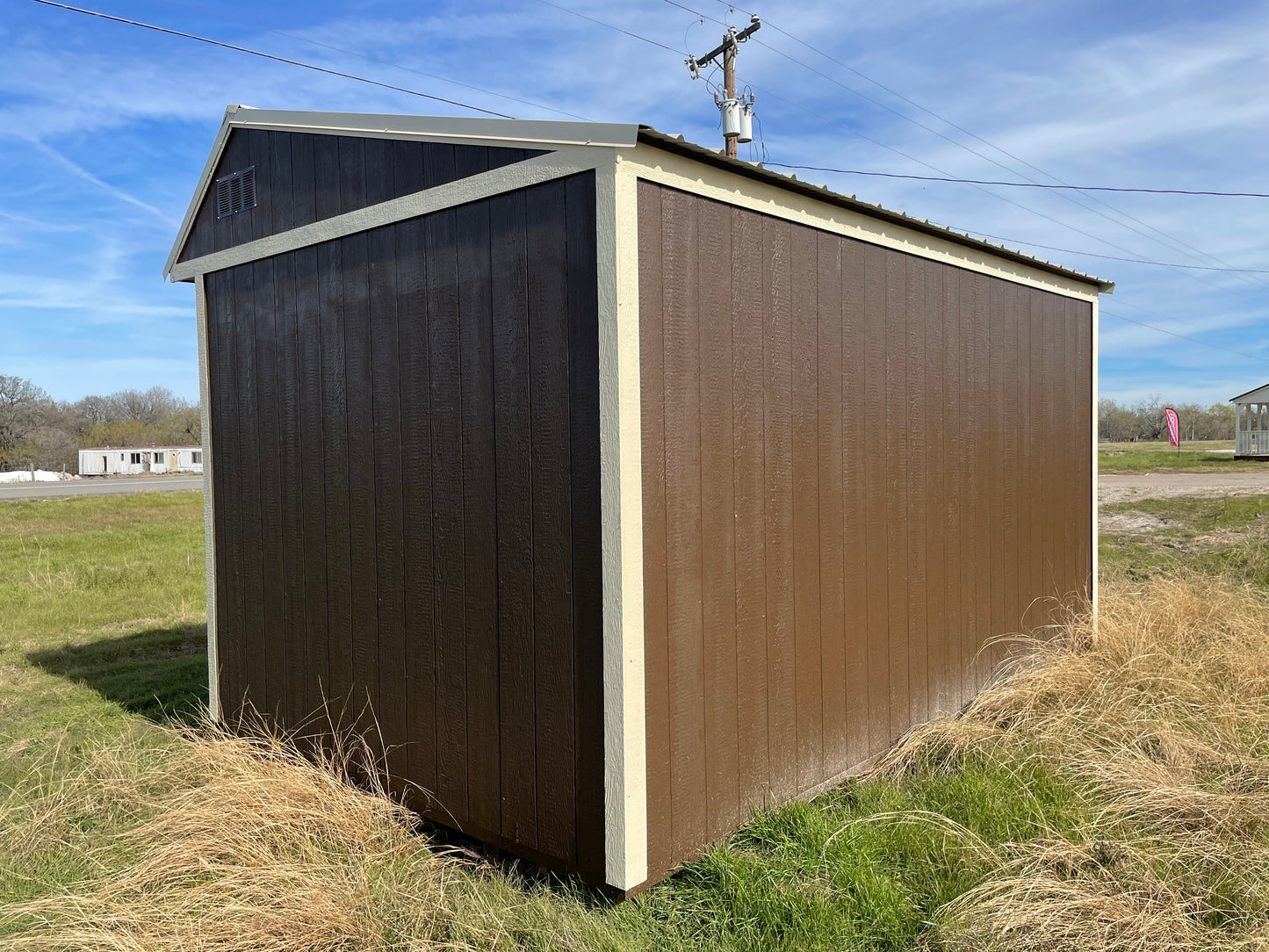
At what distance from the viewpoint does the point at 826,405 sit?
12.3ft

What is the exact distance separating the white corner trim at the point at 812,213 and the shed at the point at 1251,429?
3407 centimetres

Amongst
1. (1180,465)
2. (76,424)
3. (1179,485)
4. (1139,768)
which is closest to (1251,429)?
(1180,465)

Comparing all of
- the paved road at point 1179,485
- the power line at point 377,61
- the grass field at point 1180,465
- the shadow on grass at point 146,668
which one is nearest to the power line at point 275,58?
the power line at point 377,61

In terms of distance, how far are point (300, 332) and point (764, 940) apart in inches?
130

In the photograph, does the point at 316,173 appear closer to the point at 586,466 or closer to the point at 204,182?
the point at 204,182

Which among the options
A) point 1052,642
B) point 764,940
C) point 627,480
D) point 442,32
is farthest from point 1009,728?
point 442,32

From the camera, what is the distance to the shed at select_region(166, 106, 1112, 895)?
285 cm

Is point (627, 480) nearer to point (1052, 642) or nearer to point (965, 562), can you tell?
point (965, 562)

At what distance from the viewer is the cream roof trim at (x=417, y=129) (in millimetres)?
2779

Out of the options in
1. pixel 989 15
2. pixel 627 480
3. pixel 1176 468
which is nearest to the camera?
pixel 627 480

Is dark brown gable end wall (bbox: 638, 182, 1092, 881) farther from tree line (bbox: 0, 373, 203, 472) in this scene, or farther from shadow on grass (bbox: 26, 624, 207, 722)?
tree line (bbox: 0, 373, 203, 472)

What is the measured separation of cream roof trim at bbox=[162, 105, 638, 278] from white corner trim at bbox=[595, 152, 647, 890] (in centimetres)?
14

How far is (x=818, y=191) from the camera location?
3617 mm

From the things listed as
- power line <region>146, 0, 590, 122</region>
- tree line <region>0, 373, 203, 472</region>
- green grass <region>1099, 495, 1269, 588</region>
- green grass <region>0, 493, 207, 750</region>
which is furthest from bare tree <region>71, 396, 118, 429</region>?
green grass <region>1099, 495, 1269, 588</region>
